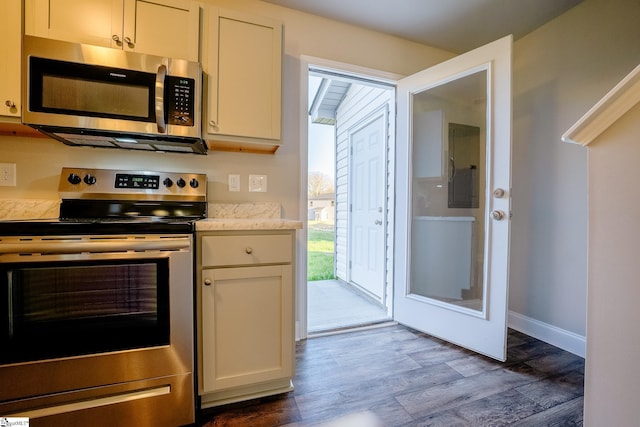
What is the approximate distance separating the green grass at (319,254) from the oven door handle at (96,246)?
291cm

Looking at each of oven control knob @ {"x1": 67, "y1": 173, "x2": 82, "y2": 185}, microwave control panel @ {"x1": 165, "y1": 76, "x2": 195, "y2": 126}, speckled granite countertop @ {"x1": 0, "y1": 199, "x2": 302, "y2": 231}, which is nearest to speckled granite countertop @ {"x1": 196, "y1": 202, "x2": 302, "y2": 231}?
speckled granite countertop @ {"x1": 0, "y1": 199, "x2": 302, "y2": 231}

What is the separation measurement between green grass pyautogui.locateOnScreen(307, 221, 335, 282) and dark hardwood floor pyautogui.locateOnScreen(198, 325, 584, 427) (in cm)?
219

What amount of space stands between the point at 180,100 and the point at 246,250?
88cm

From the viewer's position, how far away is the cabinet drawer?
131 cm

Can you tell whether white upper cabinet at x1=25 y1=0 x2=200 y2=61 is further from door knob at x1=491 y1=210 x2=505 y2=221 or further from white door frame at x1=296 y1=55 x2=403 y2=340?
door knob at x1=491 y1=210 x2=505 y2=221

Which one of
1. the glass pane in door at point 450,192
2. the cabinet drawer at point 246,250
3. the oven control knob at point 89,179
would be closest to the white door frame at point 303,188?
the cabinet drawer at point 246,250

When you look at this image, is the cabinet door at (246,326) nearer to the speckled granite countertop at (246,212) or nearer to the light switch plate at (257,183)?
the speckled granite countertop at (246,212)

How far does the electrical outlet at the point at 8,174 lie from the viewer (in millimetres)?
1552

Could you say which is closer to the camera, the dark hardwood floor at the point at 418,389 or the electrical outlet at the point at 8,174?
the dark hardwood floor at the point at 418,389

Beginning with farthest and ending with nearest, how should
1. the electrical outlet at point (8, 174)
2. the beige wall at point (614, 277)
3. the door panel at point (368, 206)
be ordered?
the door panel at point (368, 206) < the electrical outlet at point (8, 174) < the beige wall at point (614, 277)

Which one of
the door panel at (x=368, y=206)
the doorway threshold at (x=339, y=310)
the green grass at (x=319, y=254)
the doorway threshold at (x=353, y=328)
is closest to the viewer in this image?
the doorway threshold at (x=353, y=328)

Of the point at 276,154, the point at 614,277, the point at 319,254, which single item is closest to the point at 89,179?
the point at 276,154

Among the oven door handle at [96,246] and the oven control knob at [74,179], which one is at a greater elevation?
the oven control knob at [74,179]

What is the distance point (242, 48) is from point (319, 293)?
2.74 meters
